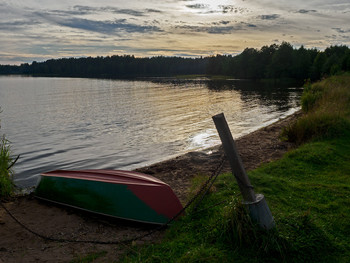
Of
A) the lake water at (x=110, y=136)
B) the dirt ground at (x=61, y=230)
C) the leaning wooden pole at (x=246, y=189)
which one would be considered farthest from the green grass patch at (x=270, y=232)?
the lake water at (x=110, y=136)

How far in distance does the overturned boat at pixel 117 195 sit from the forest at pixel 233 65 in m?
34.9

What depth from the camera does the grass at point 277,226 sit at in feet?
12.8

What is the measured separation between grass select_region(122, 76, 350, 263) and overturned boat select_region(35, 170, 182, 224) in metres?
0.58

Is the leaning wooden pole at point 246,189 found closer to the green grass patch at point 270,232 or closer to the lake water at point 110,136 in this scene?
the green grass patch at point 270,232

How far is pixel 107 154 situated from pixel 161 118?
9.93m

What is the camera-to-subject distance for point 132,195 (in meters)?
5.88

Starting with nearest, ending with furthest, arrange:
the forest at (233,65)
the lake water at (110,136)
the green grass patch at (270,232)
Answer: the green grass patch at (270,232) < the lake water at (110,136) < the forest at (233,65)

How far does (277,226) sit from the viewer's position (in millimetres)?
4145

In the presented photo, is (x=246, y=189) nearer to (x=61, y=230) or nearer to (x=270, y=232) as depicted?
(x=270, y=232)

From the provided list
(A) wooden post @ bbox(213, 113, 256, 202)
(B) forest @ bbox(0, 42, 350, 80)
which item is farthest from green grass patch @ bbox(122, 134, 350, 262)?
(B) forest @ bbox(0, 42, 350, 80)

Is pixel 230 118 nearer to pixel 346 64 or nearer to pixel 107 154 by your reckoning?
pixel 107 154

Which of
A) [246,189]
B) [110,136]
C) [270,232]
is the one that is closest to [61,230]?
[246,189]

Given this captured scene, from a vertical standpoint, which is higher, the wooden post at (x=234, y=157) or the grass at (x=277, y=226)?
the wooden post at (x=234, y=157)

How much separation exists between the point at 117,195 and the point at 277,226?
130 inches
